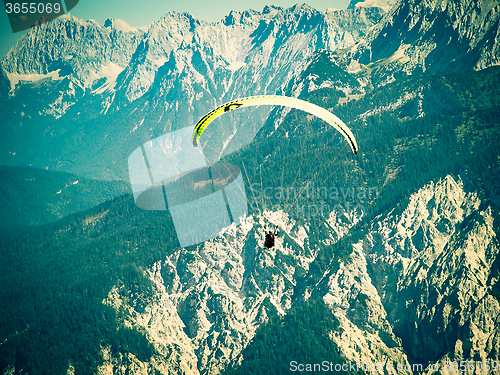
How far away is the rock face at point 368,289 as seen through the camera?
295 ft

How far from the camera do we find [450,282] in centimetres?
9331

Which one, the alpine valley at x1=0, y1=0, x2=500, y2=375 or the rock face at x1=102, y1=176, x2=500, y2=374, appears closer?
the rock face at x1=102, y1=176, x2=500, y2=374

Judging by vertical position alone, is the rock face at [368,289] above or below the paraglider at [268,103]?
below

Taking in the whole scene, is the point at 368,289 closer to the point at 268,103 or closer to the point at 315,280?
the point at 315,280

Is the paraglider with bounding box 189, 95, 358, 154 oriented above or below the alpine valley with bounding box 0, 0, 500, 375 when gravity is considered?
above

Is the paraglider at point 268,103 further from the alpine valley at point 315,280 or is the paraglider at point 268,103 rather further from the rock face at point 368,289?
the rock face at point 368,289

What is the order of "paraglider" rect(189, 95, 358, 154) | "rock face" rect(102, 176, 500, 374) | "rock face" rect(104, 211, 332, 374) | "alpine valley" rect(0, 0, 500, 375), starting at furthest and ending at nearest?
1. "rock face" rect(104, 211, 332, 374)
2. "alpine valley" rect(0, 0, 500, 375)
3. "rock face" rect(102, 176, 500, 374)
4. "paraglider" rect(189, 95, 358, 154)

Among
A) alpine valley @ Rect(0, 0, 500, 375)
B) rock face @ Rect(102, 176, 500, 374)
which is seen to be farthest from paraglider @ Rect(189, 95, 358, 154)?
rock face @ Rect(102, 176, 500, 374)

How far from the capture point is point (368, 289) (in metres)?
105

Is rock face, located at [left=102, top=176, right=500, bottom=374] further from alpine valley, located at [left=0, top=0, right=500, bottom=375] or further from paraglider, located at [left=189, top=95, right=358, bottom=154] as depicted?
paraglider, located at [left=189, top=95, right=358, bottom=154]

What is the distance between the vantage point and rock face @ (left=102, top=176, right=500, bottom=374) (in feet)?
295

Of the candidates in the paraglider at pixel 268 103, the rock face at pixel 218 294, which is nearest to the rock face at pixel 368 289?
the rock face at pixel 218 294

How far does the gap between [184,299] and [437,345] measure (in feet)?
206

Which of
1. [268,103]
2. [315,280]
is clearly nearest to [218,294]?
[315,280]
